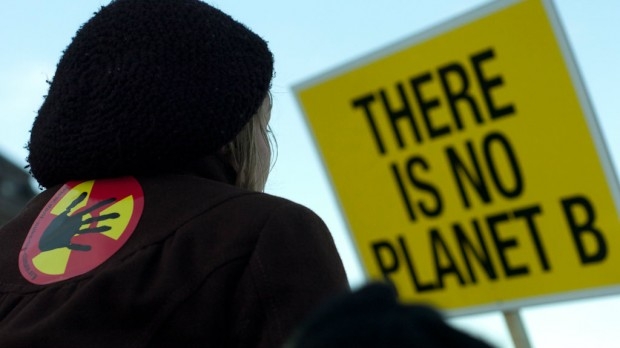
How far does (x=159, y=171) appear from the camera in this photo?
6.23 feet

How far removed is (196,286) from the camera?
1680 millimetres

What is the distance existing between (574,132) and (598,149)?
55 millimetres

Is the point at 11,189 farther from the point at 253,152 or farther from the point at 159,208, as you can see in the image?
the point at 159,208

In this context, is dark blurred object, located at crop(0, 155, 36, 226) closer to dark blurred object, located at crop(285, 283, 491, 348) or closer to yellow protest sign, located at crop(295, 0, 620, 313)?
yellow protest sign, located at crop(295, 0, 620, 313)

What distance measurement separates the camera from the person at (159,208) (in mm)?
1671

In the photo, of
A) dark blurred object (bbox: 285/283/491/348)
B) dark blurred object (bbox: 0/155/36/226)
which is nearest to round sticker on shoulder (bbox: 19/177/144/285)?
dark blurred object (bbox: 285/283/491/348)

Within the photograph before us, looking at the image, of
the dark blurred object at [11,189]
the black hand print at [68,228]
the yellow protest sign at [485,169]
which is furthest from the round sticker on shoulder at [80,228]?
the dark blurred object at [11,189]

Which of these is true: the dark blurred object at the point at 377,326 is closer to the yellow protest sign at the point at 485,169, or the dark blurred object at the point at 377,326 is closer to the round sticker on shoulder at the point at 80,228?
the round sticker on shoulder at the point at 80,228

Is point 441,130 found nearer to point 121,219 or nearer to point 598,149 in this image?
point 598,149

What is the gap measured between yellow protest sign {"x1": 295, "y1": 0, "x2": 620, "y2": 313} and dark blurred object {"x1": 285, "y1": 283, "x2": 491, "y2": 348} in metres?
1.39

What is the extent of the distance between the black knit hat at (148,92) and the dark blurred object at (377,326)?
1009 millimetres

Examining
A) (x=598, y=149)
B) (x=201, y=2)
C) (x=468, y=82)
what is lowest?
(x=598, y=149)

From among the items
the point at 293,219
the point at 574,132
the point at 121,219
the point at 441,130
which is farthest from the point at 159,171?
the point at 574,132

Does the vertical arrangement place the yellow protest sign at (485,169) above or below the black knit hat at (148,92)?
below
